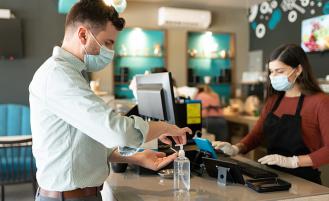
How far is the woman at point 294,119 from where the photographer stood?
191 centimetres

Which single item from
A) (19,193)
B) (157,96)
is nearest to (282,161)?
(157,96)

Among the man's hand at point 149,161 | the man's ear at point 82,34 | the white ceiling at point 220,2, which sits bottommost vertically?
the man's hand at point 149,161

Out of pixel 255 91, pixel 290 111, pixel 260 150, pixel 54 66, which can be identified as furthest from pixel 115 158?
pixel 255 91

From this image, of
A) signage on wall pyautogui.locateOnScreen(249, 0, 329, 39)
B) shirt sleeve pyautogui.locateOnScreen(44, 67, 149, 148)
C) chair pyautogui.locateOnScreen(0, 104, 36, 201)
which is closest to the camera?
shirt sleeve pyautogui.locateOnScreen(44, 67, 149, 148)

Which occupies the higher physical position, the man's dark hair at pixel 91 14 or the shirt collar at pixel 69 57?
the man's dark hair at pixel 91 14

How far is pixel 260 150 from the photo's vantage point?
4.09 metres

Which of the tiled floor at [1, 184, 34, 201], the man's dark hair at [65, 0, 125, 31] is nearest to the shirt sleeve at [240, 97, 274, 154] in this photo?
the man's dark hair at [65, 0, 125, 31]

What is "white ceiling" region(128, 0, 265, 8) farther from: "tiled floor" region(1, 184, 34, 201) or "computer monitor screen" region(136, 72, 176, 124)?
"computer monitor screen" region(136, 72, 176, 124)

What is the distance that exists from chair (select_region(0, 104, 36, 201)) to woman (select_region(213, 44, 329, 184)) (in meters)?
2.28

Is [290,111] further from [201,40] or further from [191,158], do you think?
[201,40]

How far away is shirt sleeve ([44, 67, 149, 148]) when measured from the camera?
1120 millimetres

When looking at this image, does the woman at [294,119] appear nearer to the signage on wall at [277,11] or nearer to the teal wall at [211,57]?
the signage on wall at [277,11]

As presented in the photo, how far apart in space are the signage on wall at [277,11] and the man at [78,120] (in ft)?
14.2

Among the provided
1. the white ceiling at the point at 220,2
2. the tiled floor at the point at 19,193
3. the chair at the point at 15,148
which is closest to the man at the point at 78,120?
the chair at the point at 15,148
